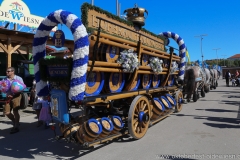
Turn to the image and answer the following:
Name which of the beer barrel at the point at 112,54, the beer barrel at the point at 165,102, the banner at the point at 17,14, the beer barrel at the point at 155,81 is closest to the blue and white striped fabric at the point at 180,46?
the beer barrel at the point at 155,81

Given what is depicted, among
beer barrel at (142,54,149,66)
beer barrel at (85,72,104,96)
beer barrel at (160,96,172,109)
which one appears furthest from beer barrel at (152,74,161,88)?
beer barrel at (85,72,104,96)

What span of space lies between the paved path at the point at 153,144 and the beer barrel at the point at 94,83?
3.98ft

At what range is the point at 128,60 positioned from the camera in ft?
16.4

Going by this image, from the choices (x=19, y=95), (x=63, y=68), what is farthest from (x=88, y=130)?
(x=19, y=95)

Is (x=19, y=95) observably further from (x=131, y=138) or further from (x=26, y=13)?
(x=26, y=13)

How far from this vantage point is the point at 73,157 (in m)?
4.29

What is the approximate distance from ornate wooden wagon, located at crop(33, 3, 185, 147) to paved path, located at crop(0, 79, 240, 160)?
13.7 inches

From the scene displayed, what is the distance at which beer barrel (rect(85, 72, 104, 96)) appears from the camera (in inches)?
169

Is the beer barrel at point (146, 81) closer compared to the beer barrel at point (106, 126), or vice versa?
the beer barrel at point (106, 126)

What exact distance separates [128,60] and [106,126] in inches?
58.9

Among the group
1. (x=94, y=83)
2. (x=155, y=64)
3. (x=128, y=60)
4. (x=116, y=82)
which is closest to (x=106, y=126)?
(x=94, y=83)

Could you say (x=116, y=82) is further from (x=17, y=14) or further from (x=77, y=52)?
(x=17, y=14)

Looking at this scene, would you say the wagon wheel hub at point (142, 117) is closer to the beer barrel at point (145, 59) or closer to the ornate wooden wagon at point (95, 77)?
the ornate wooden wagon at point (95, 77)

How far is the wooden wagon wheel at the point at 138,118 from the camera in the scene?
509cm
